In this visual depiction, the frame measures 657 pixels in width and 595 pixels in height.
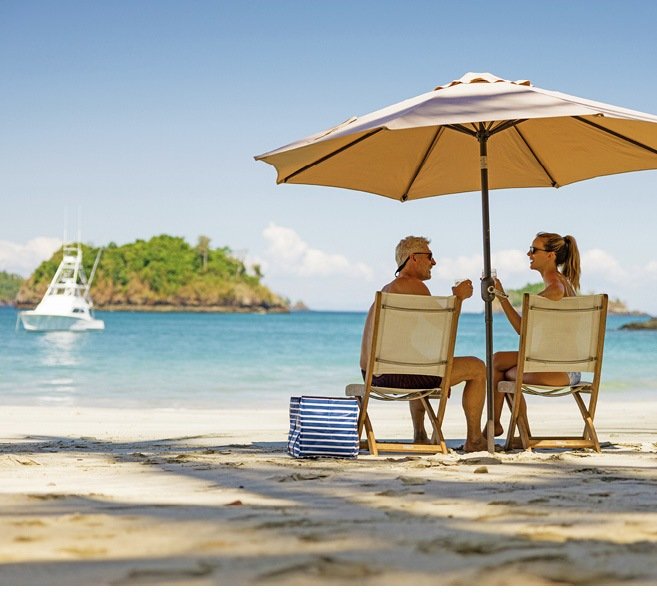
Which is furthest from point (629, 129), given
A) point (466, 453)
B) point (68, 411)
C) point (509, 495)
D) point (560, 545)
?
point (68, 411)

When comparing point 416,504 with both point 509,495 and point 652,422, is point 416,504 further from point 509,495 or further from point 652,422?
point 652,422

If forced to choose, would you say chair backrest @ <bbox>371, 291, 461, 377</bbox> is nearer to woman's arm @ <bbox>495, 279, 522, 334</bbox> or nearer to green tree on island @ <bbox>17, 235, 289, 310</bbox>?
woman's arm @ <bbox>495, 279, 522, 334</bbox>

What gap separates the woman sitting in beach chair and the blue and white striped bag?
0.93 metres

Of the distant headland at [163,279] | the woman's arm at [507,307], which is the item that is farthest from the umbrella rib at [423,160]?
the distant headland at [163,279]

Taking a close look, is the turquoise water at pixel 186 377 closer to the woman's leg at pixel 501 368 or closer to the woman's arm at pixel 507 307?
the woman's leg at pixel 501 368

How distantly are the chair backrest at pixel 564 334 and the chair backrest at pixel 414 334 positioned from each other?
1.26ft

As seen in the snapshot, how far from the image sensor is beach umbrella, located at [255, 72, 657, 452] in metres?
4.36

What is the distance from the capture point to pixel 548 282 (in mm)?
5090

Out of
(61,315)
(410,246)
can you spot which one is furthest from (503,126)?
(61,315)

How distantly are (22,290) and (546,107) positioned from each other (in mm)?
105860

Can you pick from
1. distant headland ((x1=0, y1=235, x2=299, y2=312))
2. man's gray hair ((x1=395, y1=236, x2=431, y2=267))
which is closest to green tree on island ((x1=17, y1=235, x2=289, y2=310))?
distant headland ((x1=0, y1=235, x2=299, y2=312))

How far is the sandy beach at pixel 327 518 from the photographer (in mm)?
2246

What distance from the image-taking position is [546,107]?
4.26 meters

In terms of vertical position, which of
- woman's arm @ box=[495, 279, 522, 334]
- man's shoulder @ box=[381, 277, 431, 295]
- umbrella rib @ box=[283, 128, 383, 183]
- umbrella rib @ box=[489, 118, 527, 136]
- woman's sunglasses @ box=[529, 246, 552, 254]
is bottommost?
woman's arm @ box=[495, 279, 522, 334]
